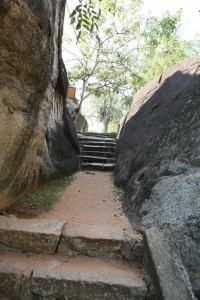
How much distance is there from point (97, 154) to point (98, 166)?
862 mm

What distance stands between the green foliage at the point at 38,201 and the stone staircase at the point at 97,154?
217cm

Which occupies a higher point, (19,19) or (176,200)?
(19,19)

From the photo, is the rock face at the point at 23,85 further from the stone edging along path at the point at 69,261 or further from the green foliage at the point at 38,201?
the stone edging along path at the point at 69,261

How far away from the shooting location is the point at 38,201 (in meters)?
4.06

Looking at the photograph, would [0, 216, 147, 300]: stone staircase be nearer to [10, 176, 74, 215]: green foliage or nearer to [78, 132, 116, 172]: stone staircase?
[10, 176, 74, 215]: green foliage

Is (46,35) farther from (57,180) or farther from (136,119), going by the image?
(136,119)

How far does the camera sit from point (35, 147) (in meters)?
3.84

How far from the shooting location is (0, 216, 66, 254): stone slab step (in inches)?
111

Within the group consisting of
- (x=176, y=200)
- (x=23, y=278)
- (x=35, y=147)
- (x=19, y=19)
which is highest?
(x=19, y=19)

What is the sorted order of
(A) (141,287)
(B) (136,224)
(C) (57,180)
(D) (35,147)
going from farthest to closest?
(C) (57,180) → (D) (35,147) → (B) (136,224) → (A) (141,287)

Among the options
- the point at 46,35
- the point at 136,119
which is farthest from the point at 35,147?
the point at 136,119

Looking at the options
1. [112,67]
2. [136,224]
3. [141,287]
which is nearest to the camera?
[141,287]

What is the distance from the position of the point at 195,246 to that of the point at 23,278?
171cm

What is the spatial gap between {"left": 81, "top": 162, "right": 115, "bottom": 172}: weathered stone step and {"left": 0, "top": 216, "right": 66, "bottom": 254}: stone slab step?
13.7ft
